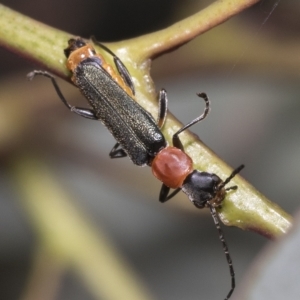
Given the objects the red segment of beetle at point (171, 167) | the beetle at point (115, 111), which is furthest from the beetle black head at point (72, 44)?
the red segment of beetle at point (171, 167)

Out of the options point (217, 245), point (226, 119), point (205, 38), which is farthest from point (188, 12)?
point (217, 245)

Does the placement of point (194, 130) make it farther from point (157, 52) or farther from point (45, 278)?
point (157, 52)

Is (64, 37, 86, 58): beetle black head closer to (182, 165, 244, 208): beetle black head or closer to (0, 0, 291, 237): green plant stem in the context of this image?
(0, 0, 291, 237): green plant stem

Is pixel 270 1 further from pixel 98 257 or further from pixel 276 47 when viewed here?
pixel 98 257

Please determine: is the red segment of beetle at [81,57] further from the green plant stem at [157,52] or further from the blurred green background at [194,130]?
the blurred green background at [194,130]

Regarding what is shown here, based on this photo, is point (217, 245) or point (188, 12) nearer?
point (217, 245)

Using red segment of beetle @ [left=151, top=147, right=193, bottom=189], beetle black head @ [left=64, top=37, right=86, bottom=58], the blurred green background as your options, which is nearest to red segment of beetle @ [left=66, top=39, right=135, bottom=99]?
beetle black head @ [left=64, top=37, right=86, bottom=58]
